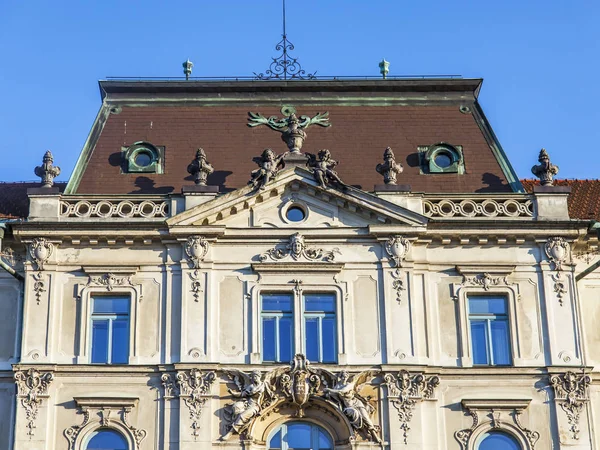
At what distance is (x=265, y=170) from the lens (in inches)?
1764

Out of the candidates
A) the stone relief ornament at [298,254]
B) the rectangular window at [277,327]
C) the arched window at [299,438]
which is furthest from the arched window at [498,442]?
the stone relief ornament at [298,254]

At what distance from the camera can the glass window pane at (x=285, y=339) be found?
Answer: 42.9 meters

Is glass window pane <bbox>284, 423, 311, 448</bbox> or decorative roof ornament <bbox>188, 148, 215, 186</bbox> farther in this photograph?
decorative roof ornament <bbox>188, 148, 215, 186</bbox>

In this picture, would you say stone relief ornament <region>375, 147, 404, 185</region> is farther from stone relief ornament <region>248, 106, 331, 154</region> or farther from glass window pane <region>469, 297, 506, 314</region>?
glass window pane <region>469, 297, 506, 314</region>

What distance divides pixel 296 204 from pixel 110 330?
643cm

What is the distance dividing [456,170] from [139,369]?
11.6m

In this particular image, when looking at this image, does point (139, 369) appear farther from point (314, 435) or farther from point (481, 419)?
point (481, 419)

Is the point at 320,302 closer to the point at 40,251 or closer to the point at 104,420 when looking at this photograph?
the point at 104,420

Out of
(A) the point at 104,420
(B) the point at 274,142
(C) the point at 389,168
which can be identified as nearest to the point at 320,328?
(C) the point at 389,168

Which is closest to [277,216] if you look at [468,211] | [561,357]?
[468,211]

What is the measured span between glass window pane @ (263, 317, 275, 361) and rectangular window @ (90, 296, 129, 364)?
380cm

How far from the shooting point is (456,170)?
47.0m

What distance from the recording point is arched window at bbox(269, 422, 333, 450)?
138 feet

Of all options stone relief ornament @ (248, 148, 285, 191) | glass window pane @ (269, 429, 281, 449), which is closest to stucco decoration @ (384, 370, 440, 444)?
glass window pane @ (269, 429, 281, 449)
